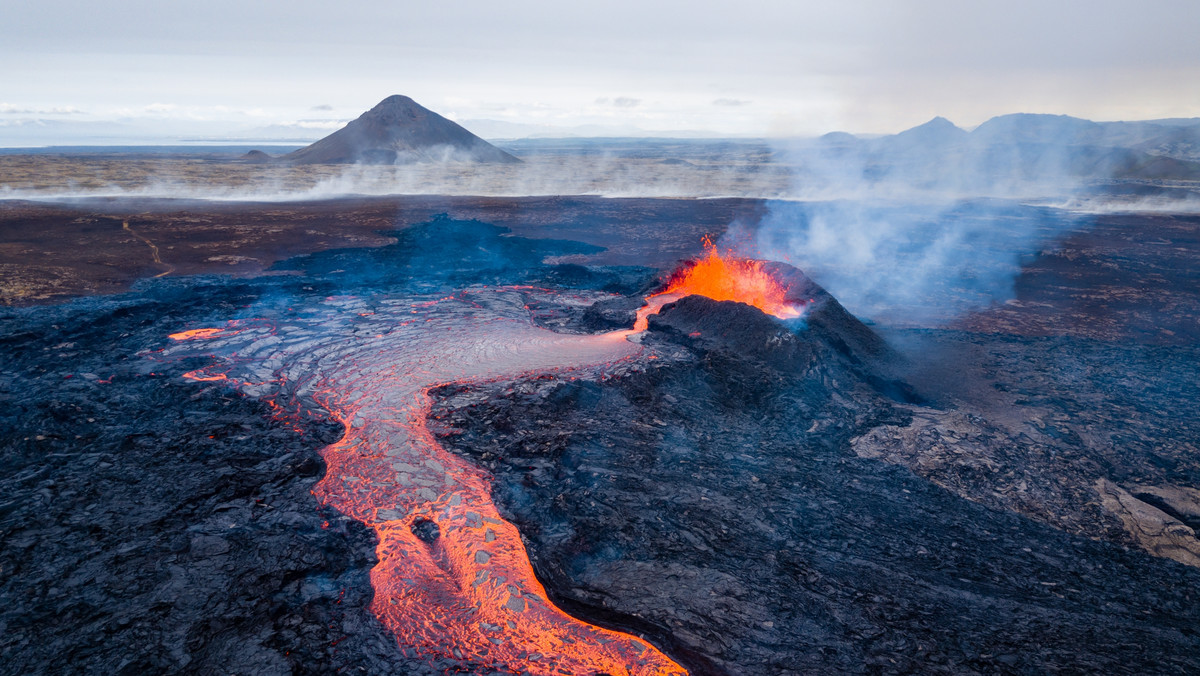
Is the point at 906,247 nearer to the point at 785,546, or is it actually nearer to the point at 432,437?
the point at 785,546

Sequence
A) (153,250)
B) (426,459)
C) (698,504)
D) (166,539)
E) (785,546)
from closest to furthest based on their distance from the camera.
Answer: (166,539)
(785,546)
(698,504)
(426,459)
(153,250)

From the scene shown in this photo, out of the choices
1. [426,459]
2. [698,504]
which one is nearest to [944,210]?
[698,504]

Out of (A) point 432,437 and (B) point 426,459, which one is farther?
(A) point 432,437

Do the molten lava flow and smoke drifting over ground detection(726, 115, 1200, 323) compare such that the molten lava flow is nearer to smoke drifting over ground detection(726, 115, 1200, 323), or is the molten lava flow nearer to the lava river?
the lava river

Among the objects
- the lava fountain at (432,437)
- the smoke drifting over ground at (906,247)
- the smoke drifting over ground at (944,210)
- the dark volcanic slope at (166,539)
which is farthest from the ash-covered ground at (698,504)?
the smoke drifting over ground at (944,210)

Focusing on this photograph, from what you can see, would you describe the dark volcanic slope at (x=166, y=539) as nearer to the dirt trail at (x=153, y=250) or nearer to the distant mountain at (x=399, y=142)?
the dirt trail at (x=153, y=250)

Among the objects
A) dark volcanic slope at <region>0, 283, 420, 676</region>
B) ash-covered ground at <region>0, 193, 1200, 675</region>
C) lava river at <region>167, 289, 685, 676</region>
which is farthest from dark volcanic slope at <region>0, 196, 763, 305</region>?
dark volcanic slope at <region>0, 283, 420, 676</region>
